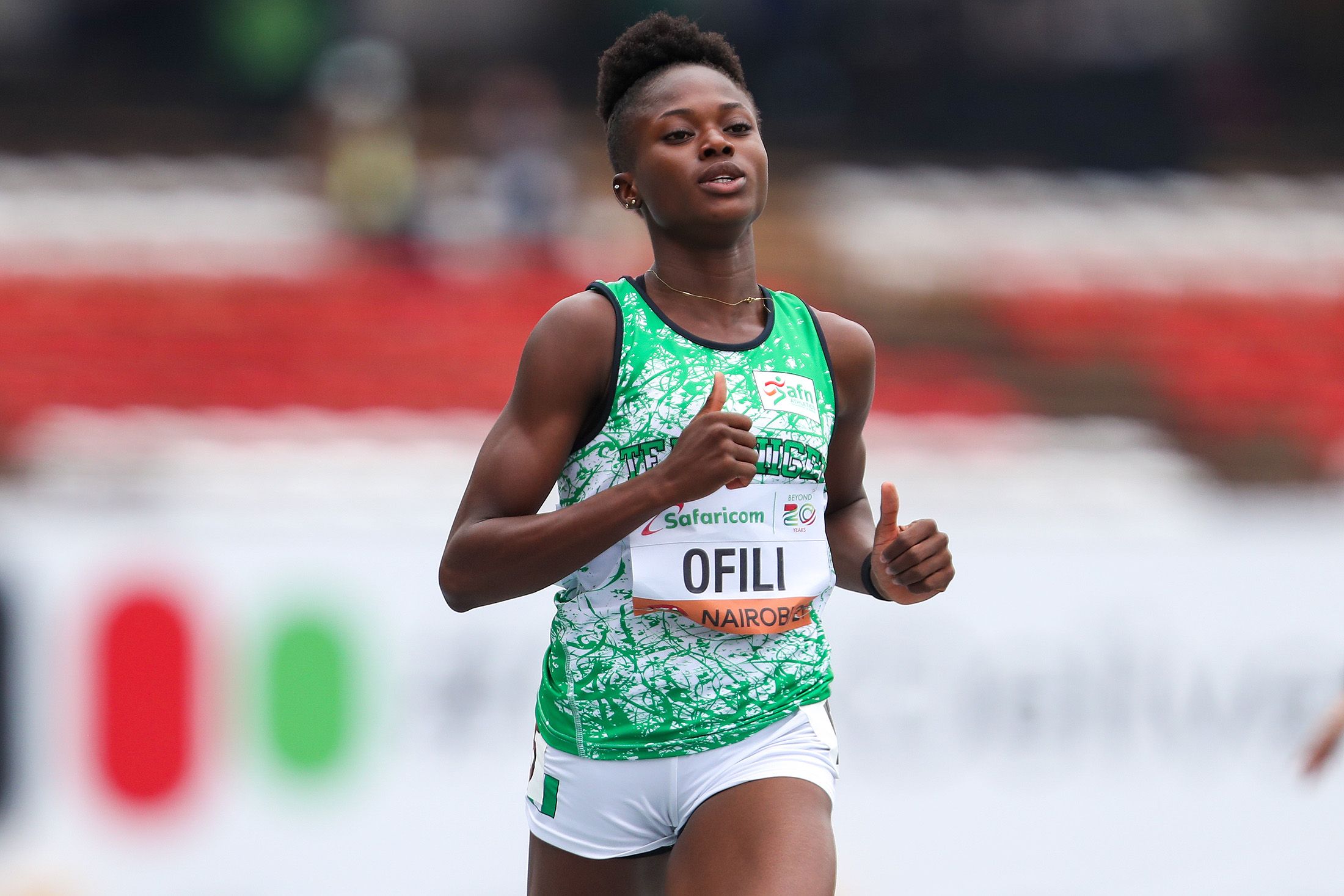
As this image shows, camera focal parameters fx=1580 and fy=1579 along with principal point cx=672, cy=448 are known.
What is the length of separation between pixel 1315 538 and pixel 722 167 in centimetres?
382

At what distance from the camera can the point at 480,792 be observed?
504 cm

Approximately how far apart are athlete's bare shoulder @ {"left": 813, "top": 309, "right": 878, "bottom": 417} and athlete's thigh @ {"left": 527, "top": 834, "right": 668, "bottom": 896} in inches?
31.5

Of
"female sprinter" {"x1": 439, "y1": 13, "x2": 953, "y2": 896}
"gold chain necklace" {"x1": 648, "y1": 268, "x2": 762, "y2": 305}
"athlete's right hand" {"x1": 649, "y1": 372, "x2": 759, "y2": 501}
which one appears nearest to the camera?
"athlete's right hand" {"x1": 649, "y1": 372, "x2": 759, "y2": 501}

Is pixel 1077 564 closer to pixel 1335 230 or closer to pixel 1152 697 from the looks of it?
pixel 1152 697

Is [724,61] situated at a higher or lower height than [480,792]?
higher

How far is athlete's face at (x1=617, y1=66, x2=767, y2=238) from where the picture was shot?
245cm

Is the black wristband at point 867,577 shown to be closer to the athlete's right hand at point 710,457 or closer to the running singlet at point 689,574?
the running singlet at point 689,574

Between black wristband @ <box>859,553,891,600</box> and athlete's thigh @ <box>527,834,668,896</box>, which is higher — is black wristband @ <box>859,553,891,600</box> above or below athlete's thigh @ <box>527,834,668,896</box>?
above

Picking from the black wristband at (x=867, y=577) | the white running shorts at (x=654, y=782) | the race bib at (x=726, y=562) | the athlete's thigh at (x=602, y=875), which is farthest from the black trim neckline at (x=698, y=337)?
the athlete's thigh at (x=602, y=875)

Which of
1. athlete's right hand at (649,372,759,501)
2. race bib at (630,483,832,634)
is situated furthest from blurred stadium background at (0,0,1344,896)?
athlete's right hand at (649,372,759,501)

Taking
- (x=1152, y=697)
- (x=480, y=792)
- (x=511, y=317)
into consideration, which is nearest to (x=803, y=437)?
(x=480, y=792)

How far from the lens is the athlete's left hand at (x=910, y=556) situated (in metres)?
2.38

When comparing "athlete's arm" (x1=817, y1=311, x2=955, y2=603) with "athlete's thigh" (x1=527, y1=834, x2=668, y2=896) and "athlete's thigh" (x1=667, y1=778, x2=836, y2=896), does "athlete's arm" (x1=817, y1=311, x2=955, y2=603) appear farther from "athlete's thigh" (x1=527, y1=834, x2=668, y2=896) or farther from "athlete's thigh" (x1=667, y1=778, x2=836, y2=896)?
"athlete's thigh" (x1=527, y1=834, x2=668, y2=896)

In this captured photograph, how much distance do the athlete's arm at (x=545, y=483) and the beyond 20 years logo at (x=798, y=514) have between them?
23cm
